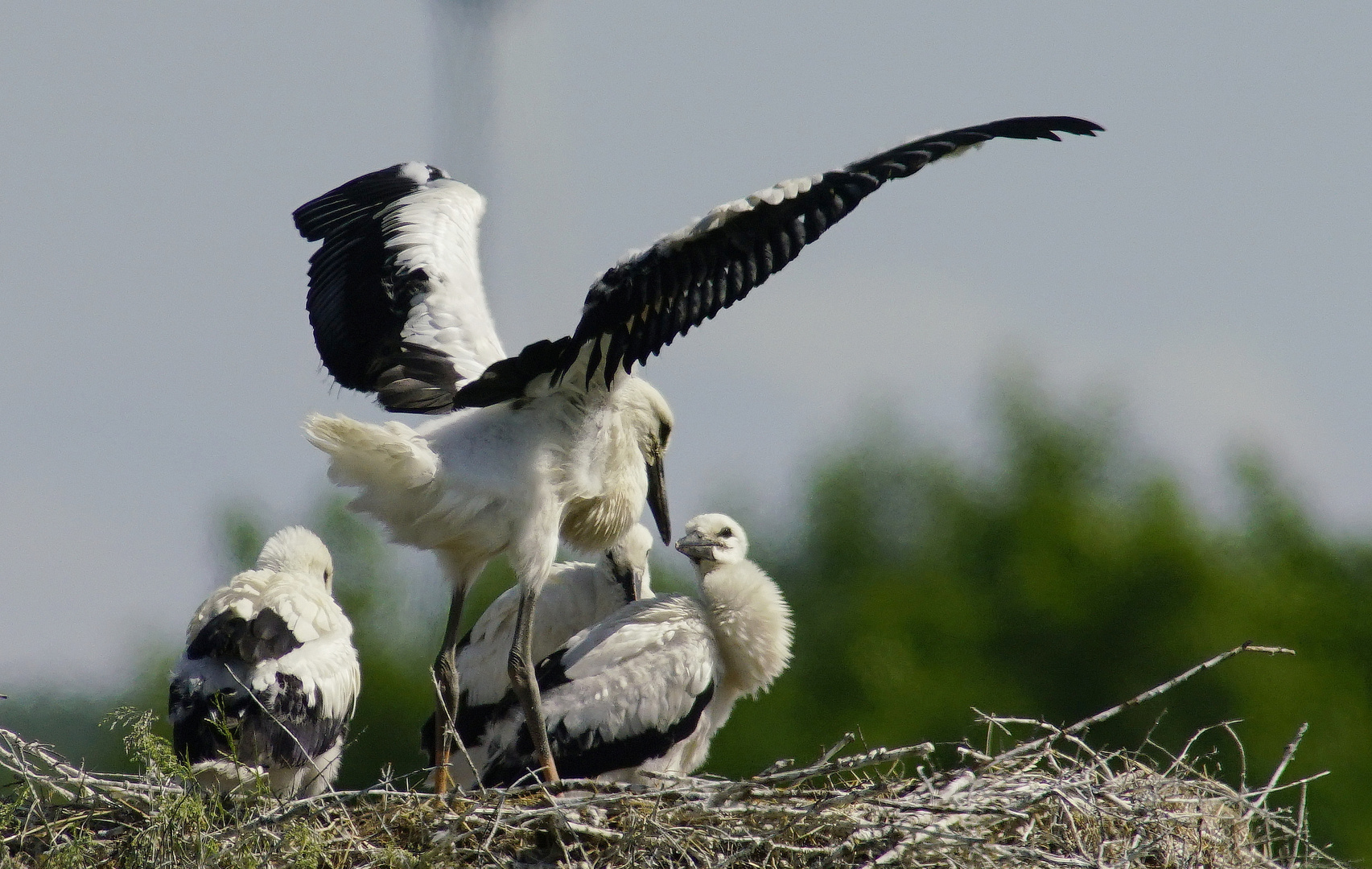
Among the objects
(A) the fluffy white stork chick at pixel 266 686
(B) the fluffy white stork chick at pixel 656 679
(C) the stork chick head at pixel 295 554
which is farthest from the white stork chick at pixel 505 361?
(C) the stork chick head at pixel 295 554

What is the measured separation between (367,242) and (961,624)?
45.3 ft

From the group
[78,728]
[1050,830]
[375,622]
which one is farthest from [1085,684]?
[1050,830]

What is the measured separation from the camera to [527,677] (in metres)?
5.70

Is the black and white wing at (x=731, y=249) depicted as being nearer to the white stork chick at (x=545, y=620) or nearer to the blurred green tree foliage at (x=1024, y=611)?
the white stork chick at (x=545, y=620)

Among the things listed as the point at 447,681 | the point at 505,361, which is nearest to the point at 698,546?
the point at 447,681

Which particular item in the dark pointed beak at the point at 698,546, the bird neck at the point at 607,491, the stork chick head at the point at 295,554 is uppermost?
the bird neck at the point at 607,491

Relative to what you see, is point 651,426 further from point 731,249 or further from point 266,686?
point 266,686

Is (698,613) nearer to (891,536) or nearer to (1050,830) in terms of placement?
(1050,830)

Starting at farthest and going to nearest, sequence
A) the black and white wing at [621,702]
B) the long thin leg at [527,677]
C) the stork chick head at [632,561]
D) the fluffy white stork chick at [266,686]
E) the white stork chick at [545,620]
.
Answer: the stork chick head at [632,561] < the white stork chick at [545,620] < the black and white wing at [621,702] < the long thin leg at [527,677] < the fluffy white stork chick at [266,686]

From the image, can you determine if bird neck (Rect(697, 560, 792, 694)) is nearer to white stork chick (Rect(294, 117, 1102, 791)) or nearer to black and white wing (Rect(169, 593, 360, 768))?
white stork chick (Rect(294, 117, 1102, 791))

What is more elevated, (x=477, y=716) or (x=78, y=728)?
(x=477, y=716)

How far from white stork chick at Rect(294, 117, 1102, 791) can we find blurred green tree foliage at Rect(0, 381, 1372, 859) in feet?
29.7

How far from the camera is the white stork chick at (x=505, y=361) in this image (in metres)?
4.75

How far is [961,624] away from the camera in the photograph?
19281mm
